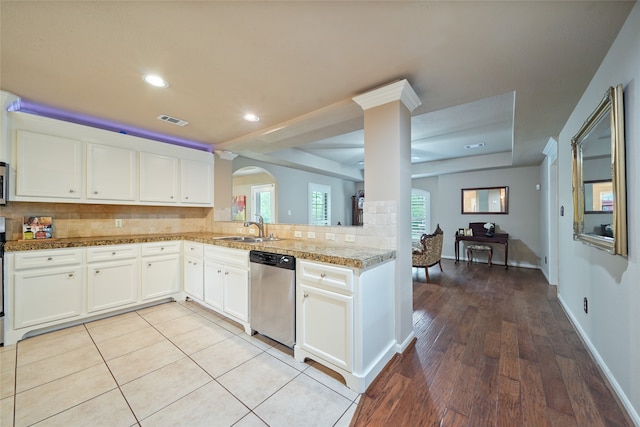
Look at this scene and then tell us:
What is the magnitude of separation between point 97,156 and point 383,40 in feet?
10.6

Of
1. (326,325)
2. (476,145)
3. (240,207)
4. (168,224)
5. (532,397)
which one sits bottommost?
(532,397)

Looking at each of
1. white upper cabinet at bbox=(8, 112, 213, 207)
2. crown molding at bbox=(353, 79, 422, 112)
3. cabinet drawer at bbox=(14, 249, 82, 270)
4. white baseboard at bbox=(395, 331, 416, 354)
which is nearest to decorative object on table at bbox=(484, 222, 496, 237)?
white baseboard at bbox=(395, 331, 416, 354)

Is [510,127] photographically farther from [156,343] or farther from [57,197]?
[57,197]

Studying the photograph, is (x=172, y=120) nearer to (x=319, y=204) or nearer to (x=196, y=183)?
(x=196, y=183)

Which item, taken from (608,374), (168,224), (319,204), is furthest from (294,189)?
(608,374)

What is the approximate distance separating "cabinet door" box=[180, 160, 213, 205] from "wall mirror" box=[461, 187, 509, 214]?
5.60 metres

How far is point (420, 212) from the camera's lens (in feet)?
22.8

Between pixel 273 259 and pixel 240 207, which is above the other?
pixel 240 207

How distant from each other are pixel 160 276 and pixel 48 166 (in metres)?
1.59

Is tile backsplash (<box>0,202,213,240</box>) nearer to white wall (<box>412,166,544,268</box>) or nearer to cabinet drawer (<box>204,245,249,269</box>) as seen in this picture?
cabinet drawer (<box>204,245,249,269</box>)

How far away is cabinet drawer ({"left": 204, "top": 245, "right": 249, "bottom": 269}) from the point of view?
7.88ft

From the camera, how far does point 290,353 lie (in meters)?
2.10

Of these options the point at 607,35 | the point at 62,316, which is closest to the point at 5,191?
the point at 62,316

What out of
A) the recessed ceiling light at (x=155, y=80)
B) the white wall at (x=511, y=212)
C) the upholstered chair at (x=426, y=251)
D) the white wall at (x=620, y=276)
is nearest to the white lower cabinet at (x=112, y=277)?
the recessed ceiling light at (x=155, y=80)
